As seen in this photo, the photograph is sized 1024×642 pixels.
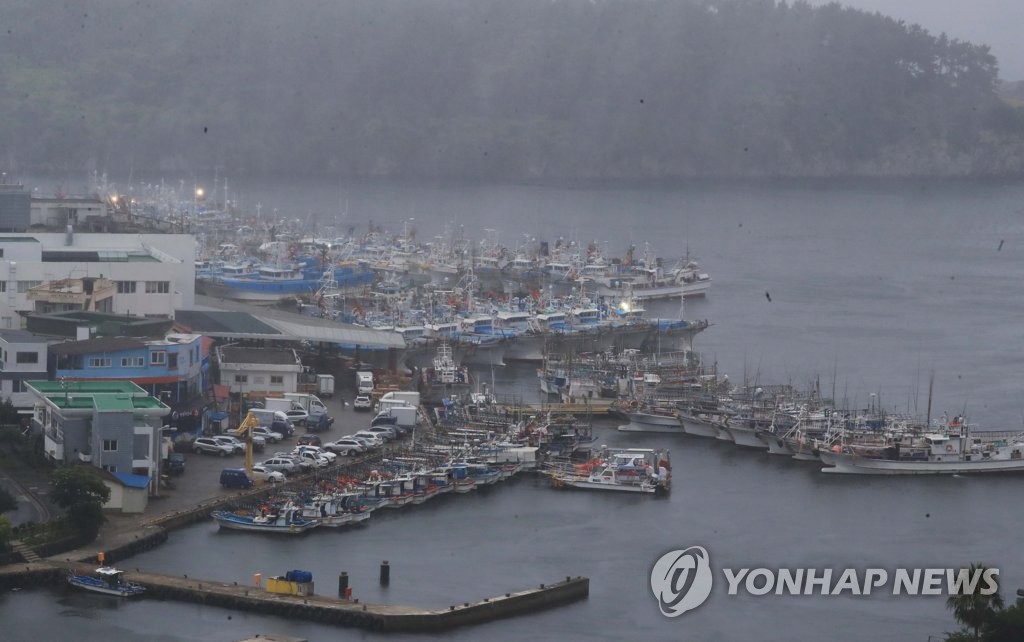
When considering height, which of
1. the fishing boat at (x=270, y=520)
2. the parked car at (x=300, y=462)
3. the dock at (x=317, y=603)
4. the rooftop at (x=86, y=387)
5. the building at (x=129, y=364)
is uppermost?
the building at (x=129, y=364)

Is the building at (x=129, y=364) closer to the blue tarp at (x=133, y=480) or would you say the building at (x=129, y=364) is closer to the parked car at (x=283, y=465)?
the parked car at (x=283, y=465)

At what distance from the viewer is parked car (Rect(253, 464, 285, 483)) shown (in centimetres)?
930

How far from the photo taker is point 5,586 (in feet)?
24.8

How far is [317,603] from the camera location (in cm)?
750

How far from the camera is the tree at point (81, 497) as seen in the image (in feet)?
26.4

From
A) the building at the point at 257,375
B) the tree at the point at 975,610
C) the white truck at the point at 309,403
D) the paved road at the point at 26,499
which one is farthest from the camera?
the building at the point at 257,375

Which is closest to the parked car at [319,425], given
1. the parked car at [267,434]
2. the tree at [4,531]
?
the parked car at [267,434]

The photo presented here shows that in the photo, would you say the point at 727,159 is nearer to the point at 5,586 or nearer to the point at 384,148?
the point at 384,148

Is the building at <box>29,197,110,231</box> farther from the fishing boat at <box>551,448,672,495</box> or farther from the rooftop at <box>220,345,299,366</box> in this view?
the fishing boat at <box>551,448,672,495</box>

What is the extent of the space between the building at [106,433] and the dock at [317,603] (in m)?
1.01

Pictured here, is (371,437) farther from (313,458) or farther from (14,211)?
(14,211)

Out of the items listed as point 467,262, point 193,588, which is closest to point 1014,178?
point 467,262

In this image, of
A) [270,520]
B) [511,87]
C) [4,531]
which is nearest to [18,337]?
[270,520]

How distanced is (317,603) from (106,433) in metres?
1.78
